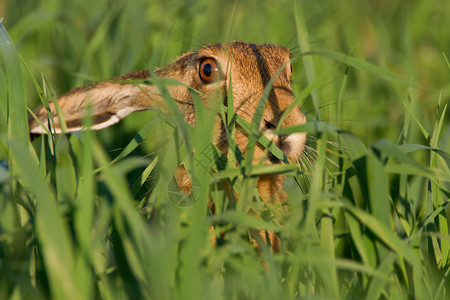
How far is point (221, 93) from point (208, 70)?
46 cm

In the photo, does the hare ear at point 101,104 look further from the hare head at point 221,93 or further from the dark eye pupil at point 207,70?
the dark eye pupil at point 207,70

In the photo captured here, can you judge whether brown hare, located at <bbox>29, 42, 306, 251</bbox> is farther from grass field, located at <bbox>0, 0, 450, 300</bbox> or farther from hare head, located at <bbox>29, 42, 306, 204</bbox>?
grass field, located at <bbox>0, 0, 450, 300</bbox>

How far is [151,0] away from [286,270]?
3740 mm

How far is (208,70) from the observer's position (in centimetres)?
311

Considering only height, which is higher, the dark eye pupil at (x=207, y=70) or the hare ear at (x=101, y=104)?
the dark eye pupil at (x=207, y=70)

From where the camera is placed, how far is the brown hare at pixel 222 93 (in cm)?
263

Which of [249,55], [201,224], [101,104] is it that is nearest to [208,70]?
[249,55]

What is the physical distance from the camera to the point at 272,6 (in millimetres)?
5223

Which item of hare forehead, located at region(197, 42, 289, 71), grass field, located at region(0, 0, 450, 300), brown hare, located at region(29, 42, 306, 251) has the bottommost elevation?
grass field, located at region(0, 0, 450, 300)

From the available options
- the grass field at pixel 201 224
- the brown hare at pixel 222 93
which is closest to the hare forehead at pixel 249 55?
the brown hare at pixel 222 93

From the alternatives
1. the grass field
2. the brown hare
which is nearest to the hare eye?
the brown hare

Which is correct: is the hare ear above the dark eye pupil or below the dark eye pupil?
below

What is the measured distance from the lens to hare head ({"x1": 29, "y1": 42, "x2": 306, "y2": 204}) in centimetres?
266

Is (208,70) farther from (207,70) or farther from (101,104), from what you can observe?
(101,104)
